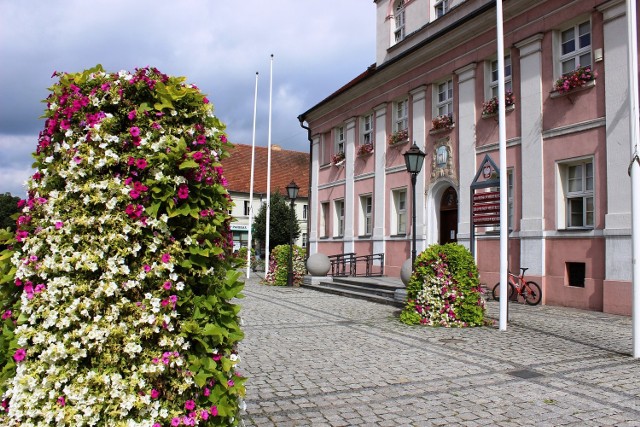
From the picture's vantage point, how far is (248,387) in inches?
224

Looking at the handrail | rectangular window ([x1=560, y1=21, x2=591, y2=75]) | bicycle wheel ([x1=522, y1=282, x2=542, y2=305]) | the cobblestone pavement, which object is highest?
rectangular window ([x1=560, y1=21, x2=591, y2=75])

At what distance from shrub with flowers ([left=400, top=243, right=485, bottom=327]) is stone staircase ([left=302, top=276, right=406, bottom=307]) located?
2.95 meters

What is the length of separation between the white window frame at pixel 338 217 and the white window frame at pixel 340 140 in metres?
2.29

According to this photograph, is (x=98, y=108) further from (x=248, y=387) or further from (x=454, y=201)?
(x=454, y=201)

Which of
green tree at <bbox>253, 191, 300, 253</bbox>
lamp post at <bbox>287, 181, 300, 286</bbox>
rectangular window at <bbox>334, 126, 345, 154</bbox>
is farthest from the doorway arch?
green tree at <bbox>253, 191, 300, 253</bbox>

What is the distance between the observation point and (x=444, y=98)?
17.6 meters

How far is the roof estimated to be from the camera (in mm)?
48562

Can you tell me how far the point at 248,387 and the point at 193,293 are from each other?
2.84 metres

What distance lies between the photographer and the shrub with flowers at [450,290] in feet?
32.4

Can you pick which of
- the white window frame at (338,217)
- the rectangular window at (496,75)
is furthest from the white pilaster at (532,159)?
the white window frame at (338,217)

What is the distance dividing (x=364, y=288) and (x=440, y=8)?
1010cm

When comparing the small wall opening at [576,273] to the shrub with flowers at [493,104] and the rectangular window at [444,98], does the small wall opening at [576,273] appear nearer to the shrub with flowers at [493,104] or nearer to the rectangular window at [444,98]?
the shrub with flowers at [493,104]

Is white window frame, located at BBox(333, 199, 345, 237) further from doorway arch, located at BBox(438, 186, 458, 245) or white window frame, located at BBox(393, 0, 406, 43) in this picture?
white window frame, located at BBox(393, 0, 406, 43)

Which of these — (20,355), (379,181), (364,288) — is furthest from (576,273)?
(20,355)
